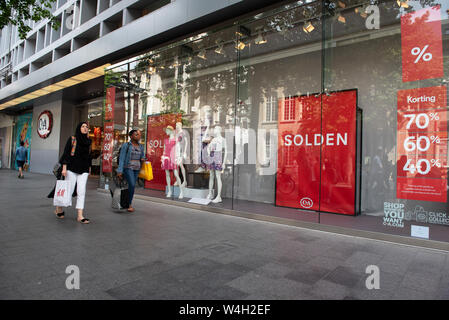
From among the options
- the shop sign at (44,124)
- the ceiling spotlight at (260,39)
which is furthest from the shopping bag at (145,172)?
the shop sign at (44,124)

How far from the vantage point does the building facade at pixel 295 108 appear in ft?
14.4

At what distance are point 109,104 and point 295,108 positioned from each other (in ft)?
22.4

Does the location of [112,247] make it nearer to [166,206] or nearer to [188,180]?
[166,206]

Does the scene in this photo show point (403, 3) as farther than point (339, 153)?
No

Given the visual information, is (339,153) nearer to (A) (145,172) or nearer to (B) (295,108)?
(B) (295,108)

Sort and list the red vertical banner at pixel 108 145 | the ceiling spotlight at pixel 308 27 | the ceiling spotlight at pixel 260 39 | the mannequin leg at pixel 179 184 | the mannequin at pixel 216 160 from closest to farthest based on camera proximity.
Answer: the ceiling spotlight at pixel 308 27 → the ceiling spotlight at pixel 260 39 → the mannequin at pixel 216 160 → the mannequin leg at pixel 179 184 → the red vertical banner at pixel 108 145

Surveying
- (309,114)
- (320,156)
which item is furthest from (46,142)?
(320,156)

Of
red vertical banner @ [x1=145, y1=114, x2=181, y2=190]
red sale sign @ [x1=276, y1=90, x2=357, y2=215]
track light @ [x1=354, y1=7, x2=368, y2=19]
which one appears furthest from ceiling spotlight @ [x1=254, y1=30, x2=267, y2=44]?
red vertical banner @ [x1=145, y1=114, x2=181, y2=190]

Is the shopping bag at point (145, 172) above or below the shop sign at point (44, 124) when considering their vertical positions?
below

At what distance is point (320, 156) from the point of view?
6.09 meters

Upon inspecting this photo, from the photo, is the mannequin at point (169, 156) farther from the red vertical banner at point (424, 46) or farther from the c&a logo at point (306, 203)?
the red vertical banner at point (424, 46)

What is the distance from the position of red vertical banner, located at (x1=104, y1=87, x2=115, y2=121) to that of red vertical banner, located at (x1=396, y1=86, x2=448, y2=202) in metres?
9.03

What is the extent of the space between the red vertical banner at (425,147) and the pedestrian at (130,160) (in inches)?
198
